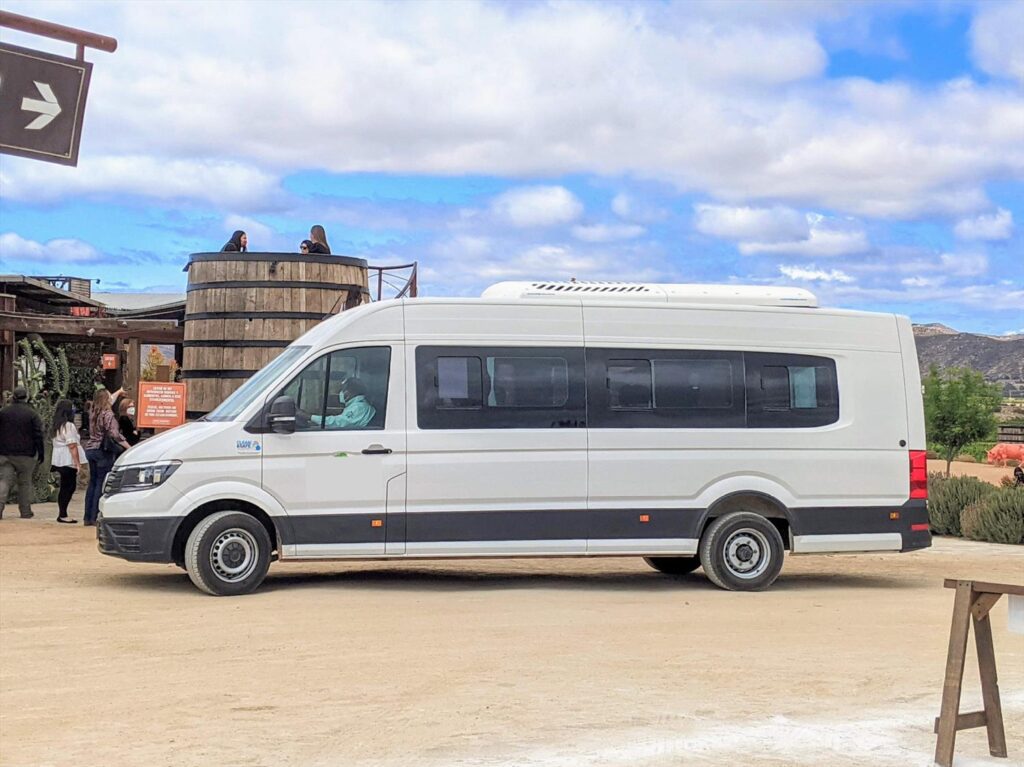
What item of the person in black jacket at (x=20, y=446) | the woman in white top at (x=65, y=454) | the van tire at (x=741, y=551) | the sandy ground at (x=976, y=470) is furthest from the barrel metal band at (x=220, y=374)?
the sandy ground at (x=976, y=470)

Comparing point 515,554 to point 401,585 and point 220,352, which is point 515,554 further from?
point 220,352

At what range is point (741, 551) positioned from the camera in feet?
38.3

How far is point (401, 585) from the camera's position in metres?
11.8

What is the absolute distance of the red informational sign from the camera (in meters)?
16.8

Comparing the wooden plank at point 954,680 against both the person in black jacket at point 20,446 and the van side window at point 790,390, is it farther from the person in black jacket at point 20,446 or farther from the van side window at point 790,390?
the person in black jacket at point 20,446

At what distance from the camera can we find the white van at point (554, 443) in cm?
1102

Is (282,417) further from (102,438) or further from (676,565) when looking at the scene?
(102,438)

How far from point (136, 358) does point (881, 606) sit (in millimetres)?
15536

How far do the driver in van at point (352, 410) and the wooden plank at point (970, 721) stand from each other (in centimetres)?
594

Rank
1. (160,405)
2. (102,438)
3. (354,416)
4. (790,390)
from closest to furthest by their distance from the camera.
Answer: (354,416) → (790,390) → (102,438) → (160,405)

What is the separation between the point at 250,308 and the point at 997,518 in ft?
32.7

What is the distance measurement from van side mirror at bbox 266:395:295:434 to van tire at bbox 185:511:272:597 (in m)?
0.76

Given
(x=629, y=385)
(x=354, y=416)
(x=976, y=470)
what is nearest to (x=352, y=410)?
(x=354, y=416)

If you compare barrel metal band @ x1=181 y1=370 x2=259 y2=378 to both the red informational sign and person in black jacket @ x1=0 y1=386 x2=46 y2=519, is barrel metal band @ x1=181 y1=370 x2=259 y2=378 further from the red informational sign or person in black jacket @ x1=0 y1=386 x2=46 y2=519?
person in black jacket @ x1=0 y1=386 x2=46 y2=519
